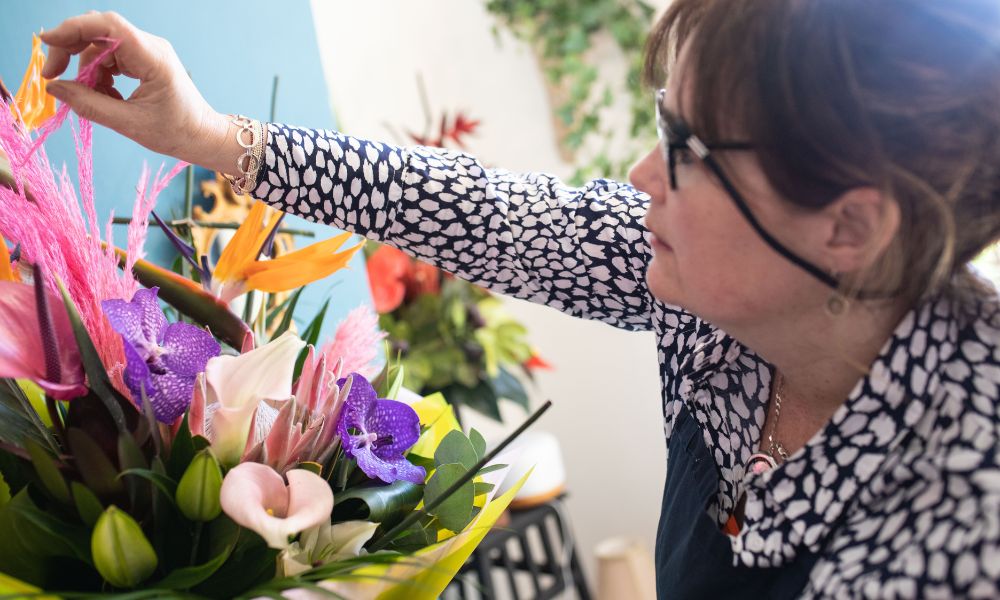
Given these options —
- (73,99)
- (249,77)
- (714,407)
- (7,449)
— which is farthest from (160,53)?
(714,407)

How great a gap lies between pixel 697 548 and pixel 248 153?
50 centimetres

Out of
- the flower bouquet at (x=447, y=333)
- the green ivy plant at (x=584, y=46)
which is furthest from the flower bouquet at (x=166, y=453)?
the green ivy plant at (x=584, y=46)

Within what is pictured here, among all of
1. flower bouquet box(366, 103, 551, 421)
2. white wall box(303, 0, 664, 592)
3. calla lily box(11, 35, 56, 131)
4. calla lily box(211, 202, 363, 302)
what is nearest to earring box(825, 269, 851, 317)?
calla lily box(211, 202, 363, 302)

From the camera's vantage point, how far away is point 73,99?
0.57 metres

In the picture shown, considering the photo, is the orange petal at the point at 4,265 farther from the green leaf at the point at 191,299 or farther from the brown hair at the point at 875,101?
the brown hair at the point at 875,101

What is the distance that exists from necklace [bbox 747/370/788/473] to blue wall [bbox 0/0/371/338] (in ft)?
1.63

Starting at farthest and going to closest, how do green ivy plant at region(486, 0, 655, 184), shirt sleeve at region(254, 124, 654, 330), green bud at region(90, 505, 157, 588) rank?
green ivy plant at region(486, 0, 655, 184) < shirt sleeve at region(254, 124, 654, 330) < green bud at region(90, 505, 157, 588)

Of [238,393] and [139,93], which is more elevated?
[139,93]

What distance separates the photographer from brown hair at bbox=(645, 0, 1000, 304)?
0.54m

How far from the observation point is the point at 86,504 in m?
0.47

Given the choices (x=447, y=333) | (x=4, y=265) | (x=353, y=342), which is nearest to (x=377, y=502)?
(x=353, y=342)

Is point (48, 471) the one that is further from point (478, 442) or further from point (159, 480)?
point (478, 442)

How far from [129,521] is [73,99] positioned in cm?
28

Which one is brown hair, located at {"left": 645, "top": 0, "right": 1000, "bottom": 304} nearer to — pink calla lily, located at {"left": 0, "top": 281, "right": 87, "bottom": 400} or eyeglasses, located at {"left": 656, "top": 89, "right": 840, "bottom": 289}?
eyeglasses, located at {"left": 656, "top": 89, "right": 840, "bottom": 289}
